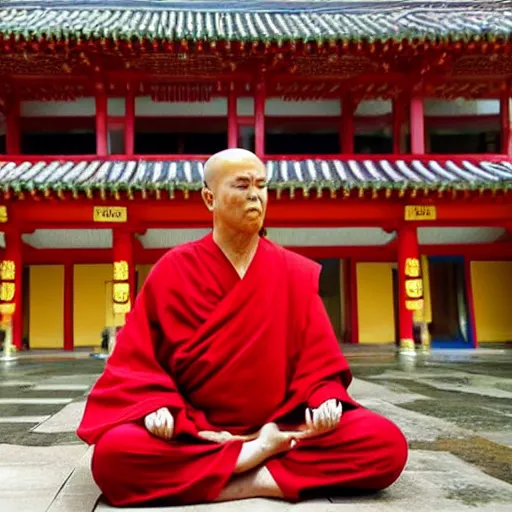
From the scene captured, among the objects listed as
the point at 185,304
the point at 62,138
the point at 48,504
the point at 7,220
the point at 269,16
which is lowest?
the point at 48,504

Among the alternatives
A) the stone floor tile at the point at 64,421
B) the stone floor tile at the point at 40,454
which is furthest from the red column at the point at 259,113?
the stone floor tile at the point at 40,454

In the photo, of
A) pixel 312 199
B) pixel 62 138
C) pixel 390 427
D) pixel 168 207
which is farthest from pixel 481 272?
pixel 390 427

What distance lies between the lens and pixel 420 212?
10.7 metres

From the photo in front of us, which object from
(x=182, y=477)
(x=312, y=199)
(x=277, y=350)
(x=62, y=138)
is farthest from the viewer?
(x=62, y=138)

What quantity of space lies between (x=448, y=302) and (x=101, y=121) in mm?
7794

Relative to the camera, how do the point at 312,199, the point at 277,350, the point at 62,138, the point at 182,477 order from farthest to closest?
the point at 62,138, the point at 312,199, the point at 277,350, the point at 182,477

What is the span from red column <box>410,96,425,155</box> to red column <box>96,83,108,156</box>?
568 centimetres

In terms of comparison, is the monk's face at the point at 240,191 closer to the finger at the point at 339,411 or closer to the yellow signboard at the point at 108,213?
the finger at the point at 339,411

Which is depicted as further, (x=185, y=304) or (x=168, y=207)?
(x=168, y=207)

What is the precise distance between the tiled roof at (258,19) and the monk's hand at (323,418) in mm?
9152

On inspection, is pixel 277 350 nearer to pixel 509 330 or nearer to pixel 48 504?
pixel 48 504

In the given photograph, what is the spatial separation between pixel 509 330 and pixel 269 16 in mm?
8204

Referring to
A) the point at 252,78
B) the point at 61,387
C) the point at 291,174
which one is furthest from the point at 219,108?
the point at 61,387

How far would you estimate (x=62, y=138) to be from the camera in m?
12.6
